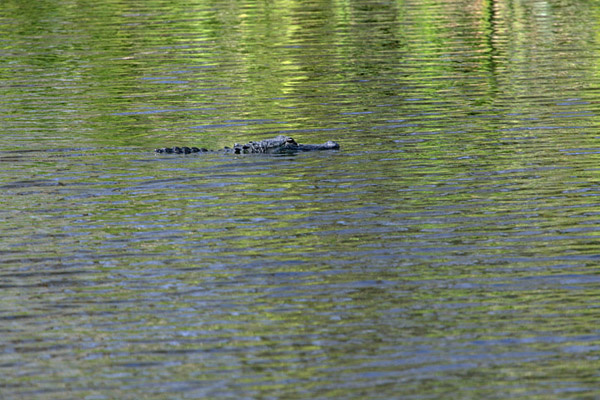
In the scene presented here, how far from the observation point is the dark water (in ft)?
40.0

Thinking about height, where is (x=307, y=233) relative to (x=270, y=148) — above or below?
above

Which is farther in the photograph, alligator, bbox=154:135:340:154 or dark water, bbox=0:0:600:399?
alligator, bbox=154:135:340:154

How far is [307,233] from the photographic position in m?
16.8

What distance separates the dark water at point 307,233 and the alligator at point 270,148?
315mm

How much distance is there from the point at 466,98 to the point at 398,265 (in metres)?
13.3

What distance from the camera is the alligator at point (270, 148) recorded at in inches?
860

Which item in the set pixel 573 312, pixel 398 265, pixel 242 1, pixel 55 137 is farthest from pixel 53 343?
pixel 242 1

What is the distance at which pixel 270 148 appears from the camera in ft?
72.6

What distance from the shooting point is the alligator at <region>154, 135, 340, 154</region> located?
21.8 metres

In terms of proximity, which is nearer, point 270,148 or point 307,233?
point 307,233

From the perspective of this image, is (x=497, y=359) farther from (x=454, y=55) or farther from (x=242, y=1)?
(x=242, y=1)

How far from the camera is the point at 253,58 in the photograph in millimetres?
36438

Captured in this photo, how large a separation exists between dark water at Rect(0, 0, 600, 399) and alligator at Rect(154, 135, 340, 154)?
315 millimetres

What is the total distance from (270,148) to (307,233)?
18.3ft
